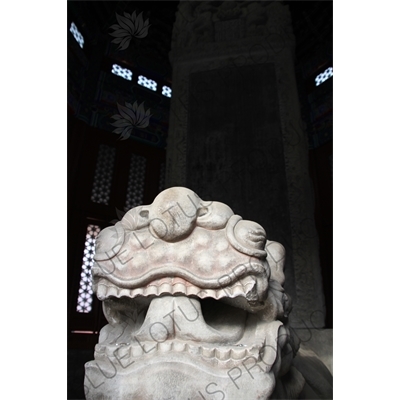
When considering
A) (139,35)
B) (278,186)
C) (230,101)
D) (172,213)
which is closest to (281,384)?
(172,213)

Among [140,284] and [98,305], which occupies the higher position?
[140,284]

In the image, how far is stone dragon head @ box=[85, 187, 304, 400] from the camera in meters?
0.83

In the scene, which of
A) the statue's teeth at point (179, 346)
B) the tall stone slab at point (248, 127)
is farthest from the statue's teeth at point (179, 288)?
the tall stone slab at point (248, 127)

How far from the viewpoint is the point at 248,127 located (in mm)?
3084

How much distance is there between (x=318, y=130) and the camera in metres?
5.88

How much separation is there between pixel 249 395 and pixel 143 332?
0.90ft

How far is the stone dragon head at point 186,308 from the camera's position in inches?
32.6

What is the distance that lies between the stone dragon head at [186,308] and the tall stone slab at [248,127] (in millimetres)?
1597

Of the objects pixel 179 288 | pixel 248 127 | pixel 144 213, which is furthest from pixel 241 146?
pixel 179 288

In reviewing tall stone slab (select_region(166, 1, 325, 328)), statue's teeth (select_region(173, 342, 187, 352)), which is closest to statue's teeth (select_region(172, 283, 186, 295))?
statue's teeth (select_region(173, 342, 187, 352))

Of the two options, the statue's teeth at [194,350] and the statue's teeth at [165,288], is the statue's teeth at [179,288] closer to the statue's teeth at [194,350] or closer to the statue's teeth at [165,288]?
the statue's teeth at [165,288]

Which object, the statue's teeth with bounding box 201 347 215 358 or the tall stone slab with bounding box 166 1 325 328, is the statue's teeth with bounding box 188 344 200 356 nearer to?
the statue's teeth with bounding box 201 347 215 358

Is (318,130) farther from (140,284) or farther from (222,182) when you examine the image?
(140,284)

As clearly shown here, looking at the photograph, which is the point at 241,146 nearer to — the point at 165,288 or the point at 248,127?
the point at 248,127
